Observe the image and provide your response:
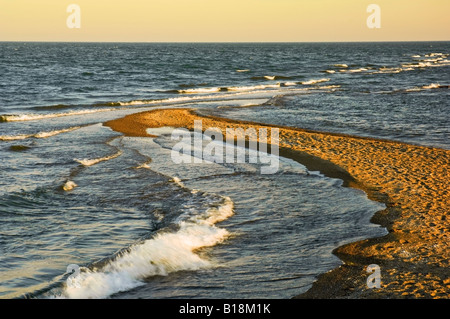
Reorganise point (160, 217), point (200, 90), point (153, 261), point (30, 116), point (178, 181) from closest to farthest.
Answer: point (153, 261)
point (160, 217)
point (178, 181)
point (30, 116)
point (200, 90)

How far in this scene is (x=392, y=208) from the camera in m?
9.20

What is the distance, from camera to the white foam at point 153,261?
6141 mm

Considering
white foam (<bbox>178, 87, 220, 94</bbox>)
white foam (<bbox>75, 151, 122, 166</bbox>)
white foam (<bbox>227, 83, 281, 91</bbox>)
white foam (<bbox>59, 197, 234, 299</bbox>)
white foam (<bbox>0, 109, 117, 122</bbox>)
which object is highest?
white foam (<bbox>227, 83, 281, 91</bbox>)

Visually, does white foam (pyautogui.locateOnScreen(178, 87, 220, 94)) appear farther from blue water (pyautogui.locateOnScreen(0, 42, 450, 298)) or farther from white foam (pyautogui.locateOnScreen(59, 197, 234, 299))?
white foam (pyautogui.locateOnScreen(59, 197, 234, 299))

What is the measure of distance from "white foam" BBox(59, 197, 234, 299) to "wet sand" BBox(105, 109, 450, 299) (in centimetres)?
184

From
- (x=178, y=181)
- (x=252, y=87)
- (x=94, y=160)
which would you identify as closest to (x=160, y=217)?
(x=178, y=181)

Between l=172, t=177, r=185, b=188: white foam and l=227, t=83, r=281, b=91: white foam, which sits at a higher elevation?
l=227, t=83, r=281, b=91: white foam

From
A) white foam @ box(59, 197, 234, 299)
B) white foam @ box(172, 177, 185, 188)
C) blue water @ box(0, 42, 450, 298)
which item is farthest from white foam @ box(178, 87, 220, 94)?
white foam @ box(59, 197, 234, 299)

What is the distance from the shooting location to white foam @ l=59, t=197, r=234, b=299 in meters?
6.14

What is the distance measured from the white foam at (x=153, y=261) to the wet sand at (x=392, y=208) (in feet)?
6.04

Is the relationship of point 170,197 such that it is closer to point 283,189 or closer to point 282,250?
point 283,189

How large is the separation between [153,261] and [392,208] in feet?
15.2

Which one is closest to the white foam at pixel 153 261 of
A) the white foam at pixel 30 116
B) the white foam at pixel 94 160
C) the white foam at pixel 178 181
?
the white foam at pixel 178 181

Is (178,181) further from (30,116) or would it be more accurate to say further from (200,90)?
(200,90)
